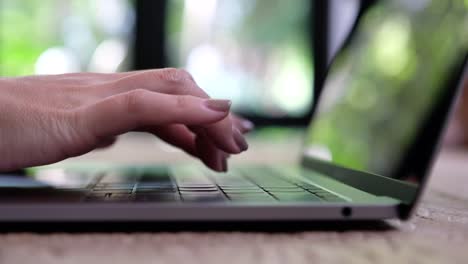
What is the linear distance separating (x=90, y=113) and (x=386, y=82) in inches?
14.6

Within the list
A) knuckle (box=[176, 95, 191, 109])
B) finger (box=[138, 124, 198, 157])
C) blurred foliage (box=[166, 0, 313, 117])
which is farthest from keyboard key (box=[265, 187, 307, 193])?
blurred foliage (box=[166, 0, 313, 117])

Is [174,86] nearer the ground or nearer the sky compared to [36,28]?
nearer the sky

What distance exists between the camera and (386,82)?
722 millimetres

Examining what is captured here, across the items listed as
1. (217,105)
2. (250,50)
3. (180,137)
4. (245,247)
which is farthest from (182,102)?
(250,50)

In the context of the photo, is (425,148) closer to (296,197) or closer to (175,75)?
(296,197)

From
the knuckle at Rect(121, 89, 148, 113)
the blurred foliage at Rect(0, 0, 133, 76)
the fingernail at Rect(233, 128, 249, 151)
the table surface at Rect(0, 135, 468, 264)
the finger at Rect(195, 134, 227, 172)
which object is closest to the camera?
the table surface at Rect(0, 135, 468, 264)

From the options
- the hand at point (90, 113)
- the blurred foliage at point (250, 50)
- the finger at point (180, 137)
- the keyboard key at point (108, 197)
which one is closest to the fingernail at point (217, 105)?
the hand at point (90, 113)

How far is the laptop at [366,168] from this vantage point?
45 centimetres

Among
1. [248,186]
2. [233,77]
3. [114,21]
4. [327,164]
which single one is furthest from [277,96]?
[248,186]

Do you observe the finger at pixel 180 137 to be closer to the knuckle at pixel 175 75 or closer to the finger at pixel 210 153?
the finger at pixel 210 153

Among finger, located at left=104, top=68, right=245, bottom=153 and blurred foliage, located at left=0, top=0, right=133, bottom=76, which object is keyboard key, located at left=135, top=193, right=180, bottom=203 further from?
blurred foliage, located at left=0, top=0, right=133, bottom=76

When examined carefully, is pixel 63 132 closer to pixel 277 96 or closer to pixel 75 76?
pixel 75 76

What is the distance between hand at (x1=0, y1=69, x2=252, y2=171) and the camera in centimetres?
53

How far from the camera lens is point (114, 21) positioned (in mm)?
2998
